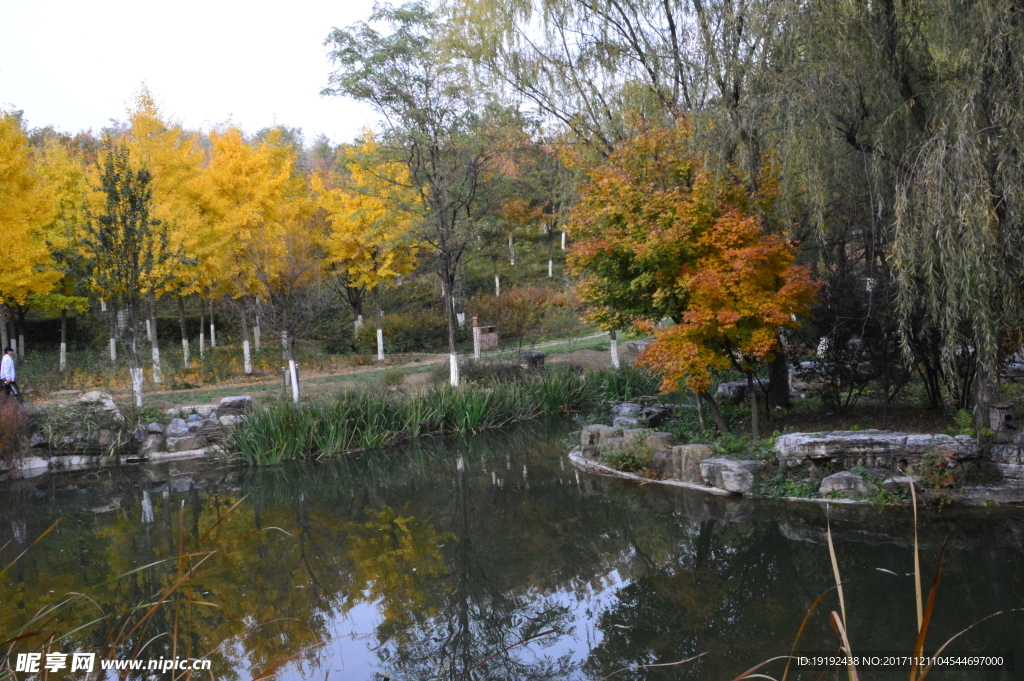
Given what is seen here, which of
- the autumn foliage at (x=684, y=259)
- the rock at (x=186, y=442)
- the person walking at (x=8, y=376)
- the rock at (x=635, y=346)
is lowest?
the rock at (x=186, y=442)

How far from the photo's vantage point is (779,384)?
38.0 ft

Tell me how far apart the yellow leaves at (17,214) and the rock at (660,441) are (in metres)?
13.7

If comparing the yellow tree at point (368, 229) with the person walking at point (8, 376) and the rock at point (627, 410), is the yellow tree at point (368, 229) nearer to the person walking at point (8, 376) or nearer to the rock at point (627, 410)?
the rock at point (627, 410)

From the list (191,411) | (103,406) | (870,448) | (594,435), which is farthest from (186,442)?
(870,448)

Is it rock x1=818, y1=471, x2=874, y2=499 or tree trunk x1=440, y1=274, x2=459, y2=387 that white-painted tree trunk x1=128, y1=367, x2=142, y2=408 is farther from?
rock x1=818, y1=471, x2=874, y2=499

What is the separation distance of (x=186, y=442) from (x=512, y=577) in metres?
8.79

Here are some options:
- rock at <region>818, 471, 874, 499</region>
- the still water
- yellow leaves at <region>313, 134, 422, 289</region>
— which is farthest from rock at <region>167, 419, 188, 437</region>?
rock at <region>818, 471, 874, 499</region>

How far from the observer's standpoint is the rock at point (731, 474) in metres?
8.94

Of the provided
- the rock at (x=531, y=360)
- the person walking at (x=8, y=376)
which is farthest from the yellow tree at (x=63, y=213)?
the rock at (x=531, y=360)

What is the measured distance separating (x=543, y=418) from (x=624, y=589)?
347 inches

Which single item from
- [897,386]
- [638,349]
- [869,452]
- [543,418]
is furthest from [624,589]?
[638,349]

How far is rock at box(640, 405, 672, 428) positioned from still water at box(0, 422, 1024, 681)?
2149 mm

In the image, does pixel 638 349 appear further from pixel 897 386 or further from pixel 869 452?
pixel 869 452

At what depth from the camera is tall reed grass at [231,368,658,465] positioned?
1277 centimetres
